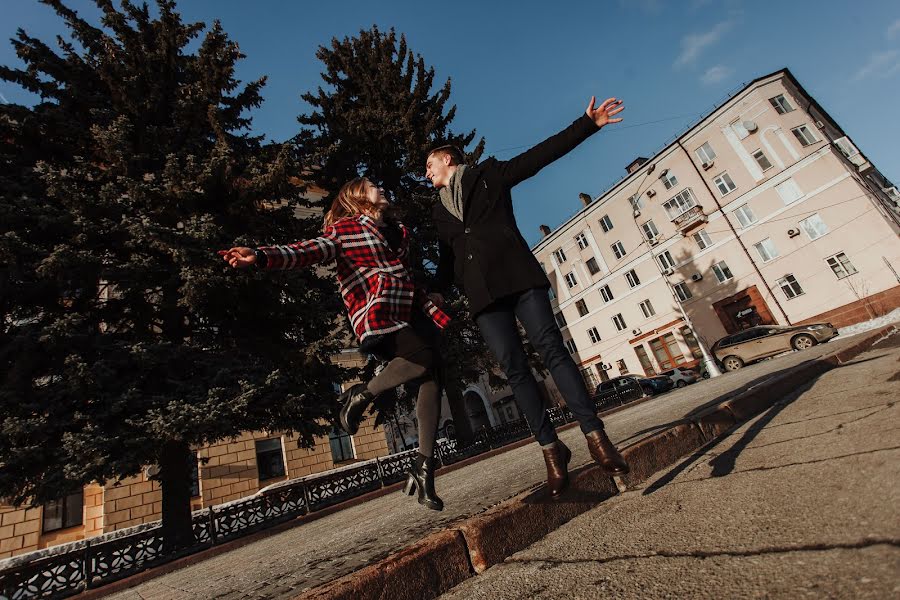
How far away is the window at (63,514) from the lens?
12969 mm

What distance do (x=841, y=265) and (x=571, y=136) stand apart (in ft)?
88.9

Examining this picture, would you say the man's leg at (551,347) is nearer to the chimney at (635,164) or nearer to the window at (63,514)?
the window at (63,514)

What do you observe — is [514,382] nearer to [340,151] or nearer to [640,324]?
[340,151]

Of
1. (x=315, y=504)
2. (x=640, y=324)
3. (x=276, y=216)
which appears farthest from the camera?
(x=640, y=324)

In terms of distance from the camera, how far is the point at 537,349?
2283mm

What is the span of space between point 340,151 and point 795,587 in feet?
52.4

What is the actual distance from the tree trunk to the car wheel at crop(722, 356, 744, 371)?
20720 millimetres

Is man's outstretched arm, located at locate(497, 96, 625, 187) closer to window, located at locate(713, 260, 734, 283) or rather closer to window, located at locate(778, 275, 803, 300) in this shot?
window, located at locate(778, 275, 803, 300)

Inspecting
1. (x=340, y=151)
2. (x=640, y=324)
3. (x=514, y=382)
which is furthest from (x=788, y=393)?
(x=640, y=324)

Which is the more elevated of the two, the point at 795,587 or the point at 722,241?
the point at 722,241

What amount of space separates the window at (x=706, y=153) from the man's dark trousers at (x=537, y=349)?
30085mm

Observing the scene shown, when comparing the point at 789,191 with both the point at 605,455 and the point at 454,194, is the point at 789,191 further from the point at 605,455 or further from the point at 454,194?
the point at 605,455

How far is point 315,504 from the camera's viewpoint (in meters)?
8.64

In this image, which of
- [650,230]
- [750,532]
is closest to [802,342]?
[650,230]
